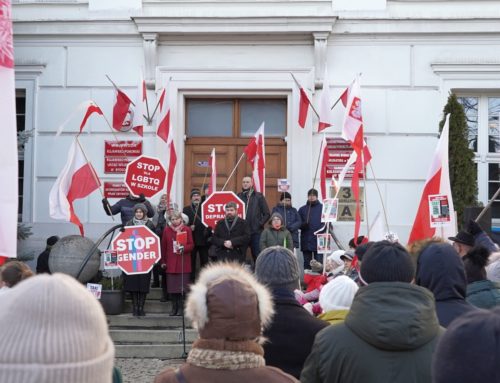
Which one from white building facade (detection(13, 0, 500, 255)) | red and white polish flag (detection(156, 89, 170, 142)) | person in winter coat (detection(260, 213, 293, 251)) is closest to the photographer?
person in winter coat (detection(260, 213, 293, 251))

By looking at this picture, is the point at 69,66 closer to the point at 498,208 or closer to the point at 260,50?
the point at 260,50

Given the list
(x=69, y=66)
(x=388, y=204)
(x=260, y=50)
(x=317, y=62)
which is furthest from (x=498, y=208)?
(x=69, y=66)

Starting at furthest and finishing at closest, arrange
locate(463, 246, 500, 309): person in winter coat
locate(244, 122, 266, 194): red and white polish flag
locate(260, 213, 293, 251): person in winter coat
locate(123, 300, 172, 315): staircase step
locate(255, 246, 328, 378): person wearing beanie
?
locate(244, 122, 266, 194): red and white polish flag < locate(123, 300, 172, 315): staircase step < locate(260, 213, 293, 251): person in winter coat < locate(463, 246, 500, 309): person in winter coat < locate(255, 246, 328, 378): person wearing beanie

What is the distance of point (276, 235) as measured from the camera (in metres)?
11.5

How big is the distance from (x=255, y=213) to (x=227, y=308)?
938 cm

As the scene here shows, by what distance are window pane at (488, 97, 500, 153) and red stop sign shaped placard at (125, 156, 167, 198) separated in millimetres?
6180

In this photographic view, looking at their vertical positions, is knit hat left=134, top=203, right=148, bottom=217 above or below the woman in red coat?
above

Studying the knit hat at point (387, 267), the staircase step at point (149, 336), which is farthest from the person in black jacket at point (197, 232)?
the knit hat at point (387, 267)

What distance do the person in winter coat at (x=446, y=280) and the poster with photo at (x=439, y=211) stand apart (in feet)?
16.7

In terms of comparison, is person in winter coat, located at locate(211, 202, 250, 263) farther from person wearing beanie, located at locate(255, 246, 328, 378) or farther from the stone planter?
person wearing beanie, located at locate(255, 246, 328, 378)

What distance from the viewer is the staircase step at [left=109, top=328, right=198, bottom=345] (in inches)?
413

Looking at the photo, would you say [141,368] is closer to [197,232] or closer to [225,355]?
[197,232]

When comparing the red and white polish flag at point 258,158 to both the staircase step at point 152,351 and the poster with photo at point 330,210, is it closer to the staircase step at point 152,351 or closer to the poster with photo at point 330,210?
the poster with photo at point 330,210

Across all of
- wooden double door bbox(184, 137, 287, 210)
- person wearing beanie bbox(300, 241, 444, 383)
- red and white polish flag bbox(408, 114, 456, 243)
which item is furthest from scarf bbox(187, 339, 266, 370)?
wooden double door bbox(184, 137, 287, 210)
